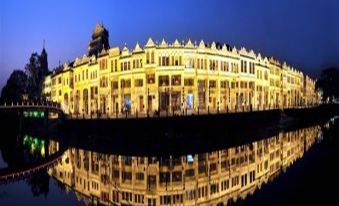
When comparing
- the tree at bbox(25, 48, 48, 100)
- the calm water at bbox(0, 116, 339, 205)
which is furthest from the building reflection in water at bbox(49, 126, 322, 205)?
the tree at bbox(25, 48, 48, 100)

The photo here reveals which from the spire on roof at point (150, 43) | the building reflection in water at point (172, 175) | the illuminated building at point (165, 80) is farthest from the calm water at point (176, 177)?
the spire on roof at point (150, 43)

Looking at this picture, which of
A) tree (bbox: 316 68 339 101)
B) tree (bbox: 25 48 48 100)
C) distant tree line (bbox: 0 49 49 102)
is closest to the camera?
distant tree line (bbox: 0 49 49 102)

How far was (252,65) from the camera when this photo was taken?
46.5m

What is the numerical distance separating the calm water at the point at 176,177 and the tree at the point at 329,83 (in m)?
67.0

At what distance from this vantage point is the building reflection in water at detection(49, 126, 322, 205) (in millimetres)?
12883

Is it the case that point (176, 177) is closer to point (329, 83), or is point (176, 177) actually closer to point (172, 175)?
point (172, 175)

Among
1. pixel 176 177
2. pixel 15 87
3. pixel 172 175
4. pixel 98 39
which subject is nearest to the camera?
pixel 176 177

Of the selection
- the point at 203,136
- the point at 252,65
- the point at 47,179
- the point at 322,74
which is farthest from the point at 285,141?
the point at 322,74

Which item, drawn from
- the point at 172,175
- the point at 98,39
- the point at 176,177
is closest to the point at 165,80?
the point at 172,175

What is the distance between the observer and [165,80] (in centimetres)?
3638

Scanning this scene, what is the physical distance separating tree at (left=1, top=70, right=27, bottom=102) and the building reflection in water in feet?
95.5

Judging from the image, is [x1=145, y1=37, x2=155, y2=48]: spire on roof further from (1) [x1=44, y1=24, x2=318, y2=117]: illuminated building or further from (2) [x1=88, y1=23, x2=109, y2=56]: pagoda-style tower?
(2) [x1=88, y1=23, x2=109, y2=56]: pagoda-style tower

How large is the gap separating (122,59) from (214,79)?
28.6ft

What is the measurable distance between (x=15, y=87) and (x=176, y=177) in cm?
4248
